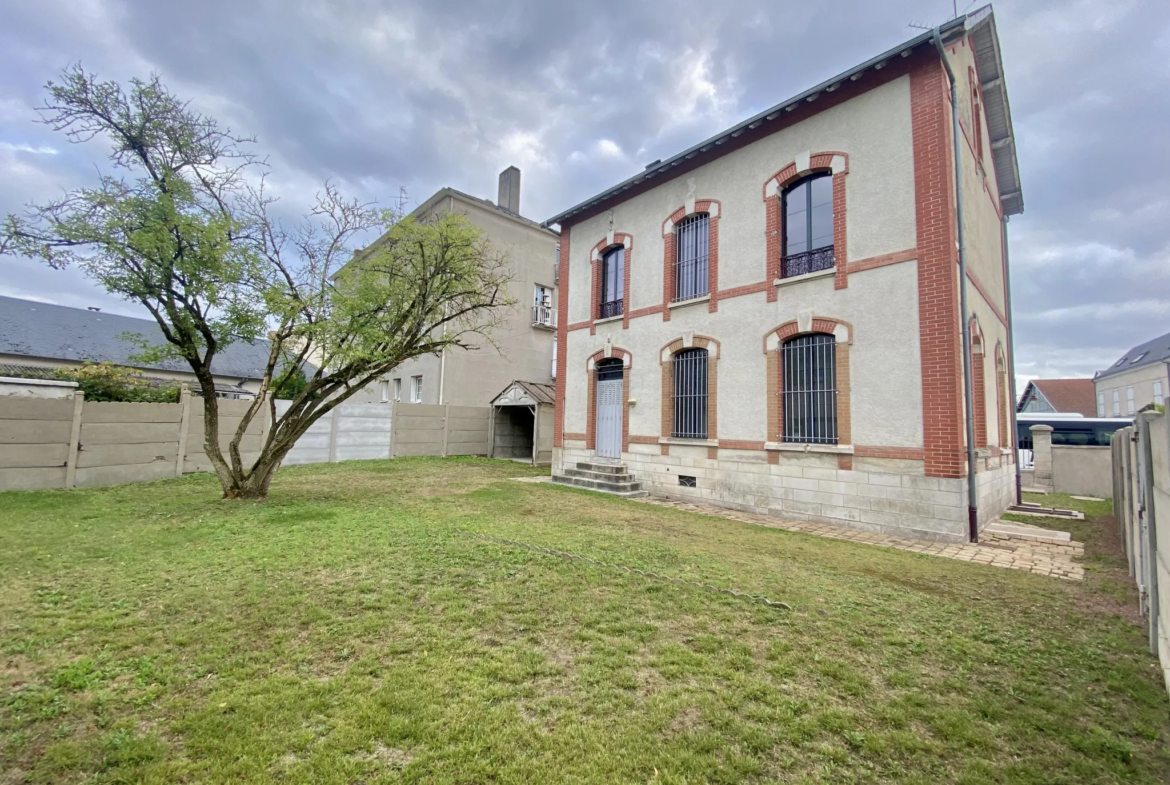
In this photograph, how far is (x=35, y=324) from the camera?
21938 millimetres

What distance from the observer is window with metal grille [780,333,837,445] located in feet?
26.8

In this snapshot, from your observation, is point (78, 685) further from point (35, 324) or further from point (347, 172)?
point (35, 324)

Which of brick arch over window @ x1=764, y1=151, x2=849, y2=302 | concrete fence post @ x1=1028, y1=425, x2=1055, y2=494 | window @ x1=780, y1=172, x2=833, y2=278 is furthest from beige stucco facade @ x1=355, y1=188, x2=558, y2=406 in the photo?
concrete fence post @ x1=1028, y1=425, x2=1055, y2=494

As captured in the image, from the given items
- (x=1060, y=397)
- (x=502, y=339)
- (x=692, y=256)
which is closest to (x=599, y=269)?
(x=692, y=256)

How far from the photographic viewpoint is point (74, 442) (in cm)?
895

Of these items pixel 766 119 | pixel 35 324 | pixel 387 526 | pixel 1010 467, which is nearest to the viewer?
pixel 387 526

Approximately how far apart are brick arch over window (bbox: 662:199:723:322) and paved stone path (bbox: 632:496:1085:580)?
4.55m

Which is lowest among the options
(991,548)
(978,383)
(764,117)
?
(991,548)

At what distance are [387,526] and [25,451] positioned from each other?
296 inches

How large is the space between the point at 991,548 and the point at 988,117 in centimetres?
1047

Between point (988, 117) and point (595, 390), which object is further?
point (595, 390)

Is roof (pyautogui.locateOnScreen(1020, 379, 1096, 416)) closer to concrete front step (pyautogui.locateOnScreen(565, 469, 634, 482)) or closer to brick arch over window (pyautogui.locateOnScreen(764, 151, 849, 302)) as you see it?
brick arch over window (pyautogui.locateOnScreen(764, 151, 849, 302))

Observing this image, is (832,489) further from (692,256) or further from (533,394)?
(533,394)

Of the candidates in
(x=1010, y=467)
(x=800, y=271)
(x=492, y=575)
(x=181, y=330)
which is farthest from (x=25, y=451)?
(x=1010, y=467)
